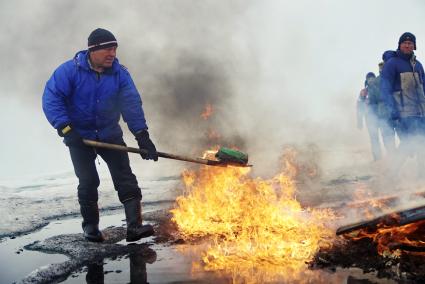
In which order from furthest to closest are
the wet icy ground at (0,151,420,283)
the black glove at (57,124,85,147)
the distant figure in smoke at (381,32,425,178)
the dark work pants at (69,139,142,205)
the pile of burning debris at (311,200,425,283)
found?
the distant figure in smoke at (381,32,425,178) → the dark work pants at (69,139,142,205) → the black glove at (57,124,85,147) → the wet icy ground at (0,151,420,283) → the pile of burning debris at (311,200,425,283)

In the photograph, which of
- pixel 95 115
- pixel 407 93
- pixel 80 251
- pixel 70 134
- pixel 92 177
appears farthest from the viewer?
pixel 407 93

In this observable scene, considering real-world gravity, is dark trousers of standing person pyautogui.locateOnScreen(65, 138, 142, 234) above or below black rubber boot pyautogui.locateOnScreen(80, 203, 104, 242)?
above

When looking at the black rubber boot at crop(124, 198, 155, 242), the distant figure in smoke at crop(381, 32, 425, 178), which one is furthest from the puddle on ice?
the distant figure in smoke at crop(381, 32, 425, 178)

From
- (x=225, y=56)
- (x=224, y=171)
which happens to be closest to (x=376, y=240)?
(x=224, y=171)

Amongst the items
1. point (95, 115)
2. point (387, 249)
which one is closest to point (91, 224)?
point (95, 115)

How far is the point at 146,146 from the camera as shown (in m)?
4.61

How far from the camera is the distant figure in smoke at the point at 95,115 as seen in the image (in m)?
4.39

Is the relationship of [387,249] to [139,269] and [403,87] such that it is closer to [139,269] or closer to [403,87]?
[139,269]

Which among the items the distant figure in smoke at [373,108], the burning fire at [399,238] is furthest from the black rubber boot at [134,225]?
the distant figure in smoke at [373,108]

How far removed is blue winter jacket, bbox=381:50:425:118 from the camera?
273 inches

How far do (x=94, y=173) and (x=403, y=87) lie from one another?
530 cm

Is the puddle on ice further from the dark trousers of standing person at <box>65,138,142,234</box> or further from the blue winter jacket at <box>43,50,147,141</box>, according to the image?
the blue winter jacket at <box>43,50,147,141</box>

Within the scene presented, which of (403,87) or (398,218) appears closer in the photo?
(398,218)

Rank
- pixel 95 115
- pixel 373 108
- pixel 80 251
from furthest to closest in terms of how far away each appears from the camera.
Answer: pixel 373 108
pixel 95 115
pixel 80 251
